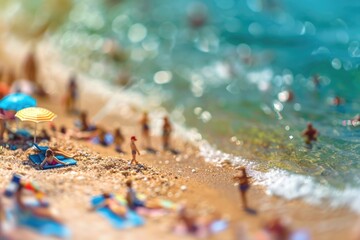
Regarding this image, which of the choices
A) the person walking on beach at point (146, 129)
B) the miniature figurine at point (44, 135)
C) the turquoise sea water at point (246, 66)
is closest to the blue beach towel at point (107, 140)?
the person walking on beach at point (146, 129)

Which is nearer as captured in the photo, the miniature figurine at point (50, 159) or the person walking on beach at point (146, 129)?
the miniature figurine at point (50, 159)

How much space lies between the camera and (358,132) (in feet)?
59.3

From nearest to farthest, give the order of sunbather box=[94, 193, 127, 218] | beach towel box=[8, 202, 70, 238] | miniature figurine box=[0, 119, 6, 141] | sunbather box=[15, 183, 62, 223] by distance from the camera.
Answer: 1. beach towel box=[8, 202, 70, 238]
2. sunbather box=[15, 183, 62, 223]
3. sunbather box=[94, 193, 127, 218]
4. miniature figurine box=[0, 119, 6, 141]

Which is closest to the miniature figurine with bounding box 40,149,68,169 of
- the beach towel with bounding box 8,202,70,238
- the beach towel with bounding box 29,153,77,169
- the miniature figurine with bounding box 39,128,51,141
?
the beach towel with bounding box 29,153,77,169

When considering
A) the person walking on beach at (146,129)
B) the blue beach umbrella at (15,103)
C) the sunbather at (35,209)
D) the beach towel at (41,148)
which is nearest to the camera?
the sunbather at (35,209)

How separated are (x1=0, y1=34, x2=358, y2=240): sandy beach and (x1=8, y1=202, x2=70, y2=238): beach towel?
0.24 m

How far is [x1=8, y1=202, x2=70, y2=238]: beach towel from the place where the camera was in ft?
36.8

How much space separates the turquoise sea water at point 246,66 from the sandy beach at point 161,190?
3.77ft

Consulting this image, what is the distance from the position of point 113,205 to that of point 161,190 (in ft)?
6.22

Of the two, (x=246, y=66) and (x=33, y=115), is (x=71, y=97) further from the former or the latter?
(x=246, y=66)

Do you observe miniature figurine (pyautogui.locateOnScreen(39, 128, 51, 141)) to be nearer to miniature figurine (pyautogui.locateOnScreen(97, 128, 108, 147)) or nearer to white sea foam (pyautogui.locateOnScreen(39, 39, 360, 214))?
miniature figurine (pyautogui.locateOnScreen(97, 128, 108, 147))

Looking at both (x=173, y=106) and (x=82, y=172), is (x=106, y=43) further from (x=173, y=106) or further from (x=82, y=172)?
(x=82, y=172)

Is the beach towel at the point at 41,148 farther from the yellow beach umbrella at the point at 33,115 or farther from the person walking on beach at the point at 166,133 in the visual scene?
the person walking on beach at the point at 166,133

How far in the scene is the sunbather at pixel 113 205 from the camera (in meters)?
12.1
